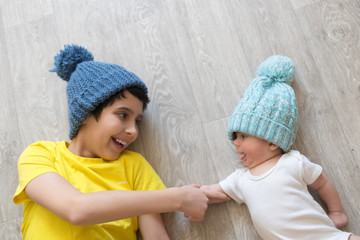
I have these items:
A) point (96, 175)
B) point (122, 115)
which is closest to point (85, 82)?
point (122, 115)

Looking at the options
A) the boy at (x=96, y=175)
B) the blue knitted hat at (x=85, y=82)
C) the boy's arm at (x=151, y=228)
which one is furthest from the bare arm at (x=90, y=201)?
the blue knitted hat at (x=85, y=82)

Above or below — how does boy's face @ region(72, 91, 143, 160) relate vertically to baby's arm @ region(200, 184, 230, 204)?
above

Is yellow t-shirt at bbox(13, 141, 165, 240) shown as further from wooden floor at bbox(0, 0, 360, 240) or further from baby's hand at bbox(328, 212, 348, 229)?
baby's hand at bbox(328, 212, 348, 229)

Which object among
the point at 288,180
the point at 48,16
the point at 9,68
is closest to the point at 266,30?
the point at 288,180

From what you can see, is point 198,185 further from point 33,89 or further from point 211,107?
A: point 33,89

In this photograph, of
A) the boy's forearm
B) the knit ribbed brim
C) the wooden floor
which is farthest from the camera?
the wooden floor

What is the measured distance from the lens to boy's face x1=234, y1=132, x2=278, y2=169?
0.99 metres

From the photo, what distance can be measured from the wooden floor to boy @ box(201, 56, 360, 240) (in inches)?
3.0

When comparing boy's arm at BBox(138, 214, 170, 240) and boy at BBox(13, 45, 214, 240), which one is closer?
boy at BBox(13, 45, 214, 240)

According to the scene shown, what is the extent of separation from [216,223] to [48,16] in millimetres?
1131

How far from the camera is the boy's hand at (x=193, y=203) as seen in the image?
96 cm

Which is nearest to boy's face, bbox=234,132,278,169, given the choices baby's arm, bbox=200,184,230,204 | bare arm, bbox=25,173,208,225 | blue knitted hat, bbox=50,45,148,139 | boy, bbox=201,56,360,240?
boy, bbox=201,56,360,240

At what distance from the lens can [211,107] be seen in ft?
3.79

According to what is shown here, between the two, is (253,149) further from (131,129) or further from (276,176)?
(131,129)
